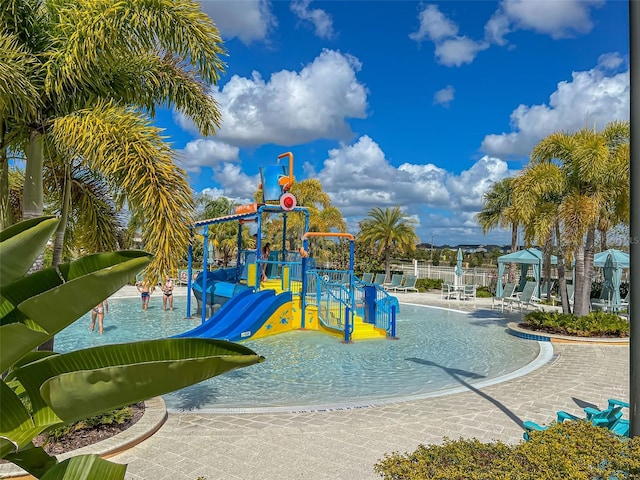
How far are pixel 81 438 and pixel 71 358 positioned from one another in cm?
432

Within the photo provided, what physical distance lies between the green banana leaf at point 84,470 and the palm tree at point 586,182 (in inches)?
507

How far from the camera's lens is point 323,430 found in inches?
226

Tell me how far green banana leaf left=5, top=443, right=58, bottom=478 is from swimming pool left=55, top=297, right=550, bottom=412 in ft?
16.7

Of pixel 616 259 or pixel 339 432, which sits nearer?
pixel 339 432

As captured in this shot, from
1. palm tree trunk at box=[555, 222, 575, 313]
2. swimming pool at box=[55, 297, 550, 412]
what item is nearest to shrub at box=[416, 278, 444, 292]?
swimming pool at box=[55, 297, 550, 412]

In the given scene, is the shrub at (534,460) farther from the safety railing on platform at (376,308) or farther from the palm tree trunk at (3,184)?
the safety railing on platform at (376,308)

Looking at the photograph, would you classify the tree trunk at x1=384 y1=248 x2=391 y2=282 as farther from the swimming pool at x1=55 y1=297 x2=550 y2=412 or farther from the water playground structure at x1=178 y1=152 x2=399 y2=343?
the water playground structure at x1=178 y1=152 x2=399 y2=343

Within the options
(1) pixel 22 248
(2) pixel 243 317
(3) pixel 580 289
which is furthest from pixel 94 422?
(3) pixel 580 289

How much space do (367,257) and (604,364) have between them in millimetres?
22457

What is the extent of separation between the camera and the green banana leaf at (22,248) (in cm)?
135

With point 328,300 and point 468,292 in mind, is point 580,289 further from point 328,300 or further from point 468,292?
point 468,292

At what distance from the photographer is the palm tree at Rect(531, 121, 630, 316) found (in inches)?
480

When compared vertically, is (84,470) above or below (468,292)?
above

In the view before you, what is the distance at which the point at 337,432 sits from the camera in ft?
18.6
